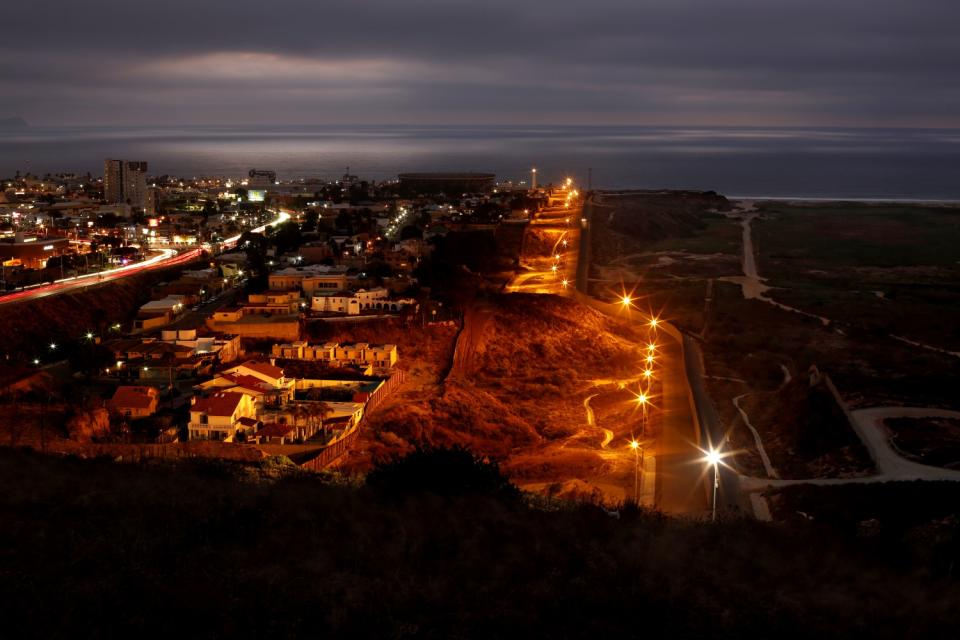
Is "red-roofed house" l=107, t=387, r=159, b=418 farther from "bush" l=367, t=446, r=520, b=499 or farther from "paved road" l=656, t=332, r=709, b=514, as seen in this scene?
"paved road" l=656, t=332, r=709, b=514

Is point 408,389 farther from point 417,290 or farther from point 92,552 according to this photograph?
point 92,552

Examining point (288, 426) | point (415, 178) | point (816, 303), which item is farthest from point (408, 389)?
point (415, 178)

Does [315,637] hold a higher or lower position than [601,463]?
higher

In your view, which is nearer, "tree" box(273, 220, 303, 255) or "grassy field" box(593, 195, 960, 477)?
"grassy field" box(593, 195, 960, 477)

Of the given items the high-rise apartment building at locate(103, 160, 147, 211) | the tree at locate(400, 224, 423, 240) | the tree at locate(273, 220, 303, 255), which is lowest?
the tree at locate(273, 220, 303, 255)

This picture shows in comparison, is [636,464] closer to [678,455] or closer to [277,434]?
[678,455]

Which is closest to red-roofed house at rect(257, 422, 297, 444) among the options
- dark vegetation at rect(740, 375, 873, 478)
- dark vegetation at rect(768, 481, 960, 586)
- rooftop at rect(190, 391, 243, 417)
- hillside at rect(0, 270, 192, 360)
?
rooftop at rect(190, 391, 243, 417)
